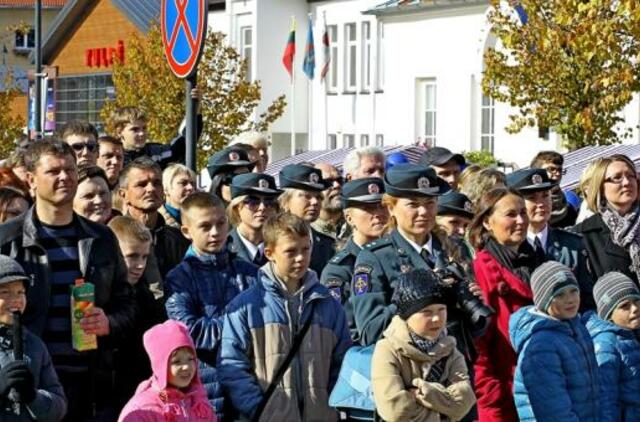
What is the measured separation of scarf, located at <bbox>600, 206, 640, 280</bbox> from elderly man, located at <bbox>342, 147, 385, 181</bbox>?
8.10 feet

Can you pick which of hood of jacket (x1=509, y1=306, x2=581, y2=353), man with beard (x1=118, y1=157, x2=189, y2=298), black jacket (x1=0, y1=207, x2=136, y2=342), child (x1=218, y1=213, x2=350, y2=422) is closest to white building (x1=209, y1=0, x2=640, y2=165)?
man with beard (x1=118, y1=157, x2=189, y2=298)

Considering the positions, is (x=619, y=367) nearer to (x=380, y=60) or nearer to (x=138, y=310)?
(x=138, y=310)

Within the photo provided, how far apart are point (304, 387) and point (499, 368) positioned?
1628 mm

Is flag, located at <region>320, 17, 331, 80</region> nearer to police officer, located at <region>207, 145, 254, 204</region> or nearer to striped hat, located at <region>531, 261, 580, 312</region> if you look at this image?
police officer, located at <region>207, 145, 254, 204</region>

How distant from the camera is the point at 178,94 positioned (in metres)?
37.5

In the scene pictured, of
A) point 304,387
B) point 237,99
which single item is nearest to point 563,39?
point 304,387

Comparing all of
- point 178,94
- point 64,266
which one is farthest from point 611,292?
point 178,94

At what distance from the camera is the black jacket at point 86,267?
7.95 metres

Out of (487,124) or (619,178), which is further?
(487,124)

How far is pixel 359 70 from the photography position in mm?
49094

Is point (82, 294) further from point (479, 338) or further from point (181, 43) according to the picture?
point (181, 43)

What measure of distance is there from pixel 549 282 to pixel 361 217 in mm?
1307

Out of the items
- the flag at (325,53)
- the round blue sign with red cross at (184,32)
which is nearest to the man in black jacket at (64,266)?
the round blue sign with red cross at (184,32)

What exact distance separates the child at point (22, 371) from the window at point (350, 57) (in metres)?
42.2
